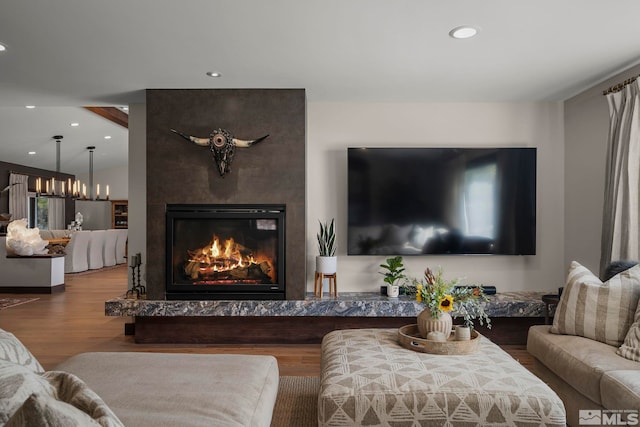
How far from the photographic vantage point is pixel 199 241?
4098 mm

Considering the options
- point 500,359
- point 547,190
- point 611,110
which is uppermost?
point 611,110

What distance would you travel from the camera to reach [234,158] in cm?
401

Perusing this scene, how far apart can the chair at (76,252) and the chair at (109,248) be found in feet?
2.49

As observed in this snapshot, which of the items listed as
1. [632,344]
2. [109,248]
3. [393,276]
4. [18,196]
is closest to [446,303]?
[632,344]

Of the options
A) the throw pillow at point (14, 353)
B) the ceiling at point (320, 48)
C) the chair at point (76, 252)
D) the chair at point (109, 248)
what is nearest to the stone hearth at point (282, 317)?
the ceiling at point (320, 48)

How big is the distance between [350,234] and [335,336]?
66.8 inches

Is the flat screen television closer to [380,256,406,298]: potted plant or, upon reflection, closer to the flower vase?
[380,256,406,298]: potted plant

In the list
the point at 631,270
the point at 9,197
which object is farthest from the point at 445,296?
the point at 9,197

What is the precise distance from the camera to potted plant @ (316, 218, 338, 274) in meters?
4.09

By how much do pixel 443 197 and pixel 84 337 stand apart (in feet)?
11.8

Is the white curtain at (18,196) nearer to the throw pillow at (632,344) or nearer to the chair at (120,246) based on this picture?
the chair at (120,246)

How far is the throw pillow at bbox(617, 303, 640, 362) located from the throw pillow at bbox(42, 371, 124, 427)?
2.29 metres

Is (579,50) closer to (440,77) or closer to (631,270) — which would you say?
(440,77)

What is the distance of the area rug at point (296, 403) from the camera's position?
254 cm
